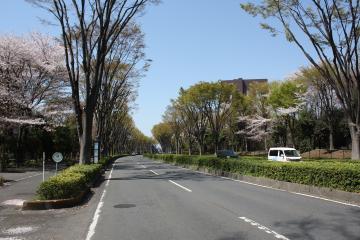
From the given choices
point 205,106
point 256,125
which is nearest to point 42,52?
point 205,106

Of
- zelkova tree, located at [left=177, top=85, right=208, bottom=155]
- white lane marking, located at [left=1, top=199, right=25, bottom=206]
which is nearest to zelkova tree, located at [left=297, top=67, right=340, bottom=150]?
zelkova tree, located at [left=177, top=85, right=208, bottom=155]

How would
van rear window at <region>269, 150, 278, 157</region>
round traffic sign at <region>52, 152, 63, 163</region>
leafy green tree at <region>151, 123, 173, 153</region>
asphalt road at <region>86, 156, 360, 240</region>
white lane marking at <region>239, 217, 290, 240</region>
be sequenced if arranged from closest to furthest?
white lane marking at <region>239, 217, 290, 240</region> < asphalt road at <region>86, 156, 360, 240</region> < round traffic sign at <region>52, 152, 63, 163</region> < van rear window at <region>269, 150, 278, 157</region> < leafy green tree at <region>151, 123, 173, 153</region>

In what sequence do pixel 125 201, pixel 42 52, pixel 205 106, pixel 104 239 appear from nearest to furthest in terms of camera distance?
pixel 104 239
pixel 125 201
pixel 42 52
pixel 205 106

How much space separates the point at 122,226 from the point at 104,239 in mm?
1262

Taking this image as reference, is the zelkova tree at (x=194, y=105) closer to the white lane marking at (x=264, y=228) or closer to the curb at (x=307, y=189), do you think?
the curb at (x=307, y=189)

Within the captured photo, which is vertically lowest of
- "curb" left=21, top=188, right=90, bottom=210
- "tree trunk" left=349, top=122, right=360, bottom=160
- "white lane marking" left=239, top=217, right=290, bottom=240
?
"curb" left=21, top=188, right=90, bottom=210

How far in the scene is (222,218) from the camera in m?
10.1

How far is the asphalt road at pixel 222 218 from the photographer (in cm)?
823

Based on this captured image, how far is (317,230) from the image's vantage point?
27.8ft

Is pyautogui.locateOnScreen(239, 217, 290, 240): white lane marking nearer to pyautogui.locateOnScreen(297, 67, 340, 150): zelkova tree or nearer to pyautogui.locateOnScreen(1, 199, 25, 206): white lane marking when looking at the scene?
pyautogui.locateOnScreen(1, 199, 25, 206): white lane marking

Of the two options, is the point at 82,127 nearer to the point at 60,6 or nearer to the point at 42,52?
the point at 60,6

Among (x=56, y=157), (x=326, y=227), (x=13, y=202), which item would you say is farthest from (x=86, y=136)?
(x=326, y=227)

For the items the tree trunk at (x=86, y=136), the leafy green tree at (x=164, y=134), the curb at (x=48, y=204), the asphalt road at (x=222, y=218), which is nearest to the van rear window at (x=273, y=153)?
the tree trunk at (x=86, y=136)

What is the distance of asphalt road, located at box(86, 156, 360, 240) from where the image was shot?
27.0 feet
